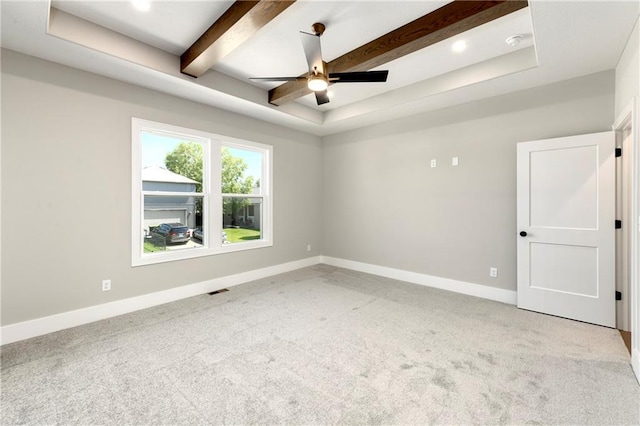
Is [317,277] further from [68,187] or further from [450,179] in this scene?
[68,187]

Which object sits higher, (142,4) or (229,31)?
(142,4)

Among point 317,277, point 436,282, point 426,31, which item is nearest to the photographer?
point 426,31

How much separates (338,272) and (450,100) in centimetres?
336

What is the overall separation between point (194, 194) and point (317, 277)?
243cm

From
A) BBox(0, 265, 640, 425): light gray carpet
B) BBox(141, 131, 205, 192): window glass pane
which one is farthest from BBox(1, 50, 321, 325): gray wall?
BBox(0, 265, 640, 425): light gray carpet

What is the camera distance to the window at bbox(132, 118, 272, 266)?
3.62 meters

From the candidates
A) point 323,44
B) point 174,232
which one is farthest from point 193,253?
point 323,44

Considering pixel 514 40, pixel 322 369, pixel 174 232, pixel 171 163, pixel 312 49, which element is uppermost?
pixel 514 40

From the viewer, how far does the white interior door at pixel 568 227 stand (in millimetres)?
3023

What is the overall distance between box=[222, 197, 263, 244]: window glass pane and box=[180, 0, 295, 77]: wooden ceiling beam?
2042mm

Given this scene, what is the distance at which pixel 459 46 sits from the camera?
9.99 feet

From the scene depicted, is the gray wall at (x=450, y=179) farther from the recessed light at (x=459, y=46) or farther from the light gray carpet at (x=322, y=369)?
the recessed light at (x=459, y=46)

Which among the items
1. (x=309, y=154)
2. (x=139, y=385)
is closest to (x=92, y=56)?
(x=139, y=385)

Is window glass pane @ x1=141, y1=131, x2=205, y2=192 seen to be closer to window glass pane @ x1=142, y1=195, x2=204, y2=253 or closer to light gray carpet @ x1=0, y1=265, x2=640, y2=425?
window glass pane @ x1=142, y1=195, x2=204, y2=253
